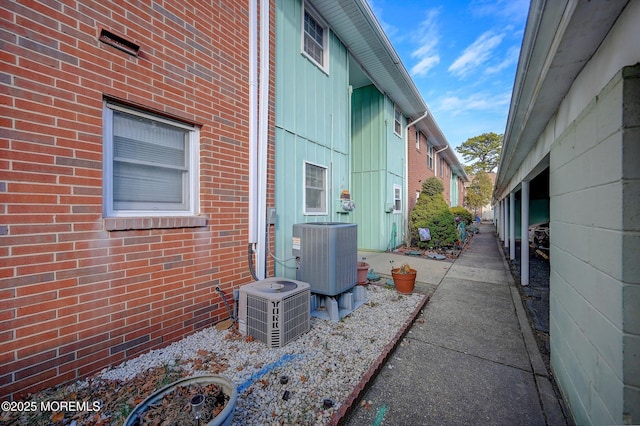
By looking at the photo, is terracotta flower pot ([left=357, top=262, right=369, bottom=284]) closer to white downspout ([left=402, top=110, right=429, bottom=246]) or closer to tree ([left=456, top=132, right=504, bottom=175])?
white downspout ([left=402, top=110, right=429, bottom=246])

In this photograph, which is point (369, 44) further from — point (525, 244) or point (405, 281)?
point (525, 244)

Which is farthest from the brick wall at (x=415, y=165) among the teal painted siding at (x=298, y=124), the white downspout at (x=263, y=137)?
the white downspout at (x=263, y=137)

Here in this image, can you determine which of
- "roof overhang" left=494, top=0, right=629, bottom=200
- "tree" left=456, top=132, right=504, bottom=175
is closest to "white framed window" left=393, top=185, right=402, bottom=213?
"roof overhang" left=494, top=0, right=629, bottom=200

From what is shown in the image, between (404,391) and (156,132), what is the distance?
3753 millimetres

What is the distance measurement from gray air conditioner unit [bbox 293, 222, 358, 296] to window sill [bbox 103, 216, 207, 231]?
138cm

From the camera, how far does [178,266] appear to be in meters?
3.04

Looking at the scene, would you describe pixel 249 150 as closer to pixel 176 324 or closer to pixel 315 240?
pixel 315 240

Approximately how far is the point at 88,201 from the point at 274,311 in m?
2.08

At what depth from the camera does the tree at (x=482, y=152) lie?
32.6 meters

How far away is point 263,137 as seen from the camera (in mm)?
4086

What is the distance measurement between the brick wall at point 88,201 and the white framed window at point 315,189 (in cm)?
206

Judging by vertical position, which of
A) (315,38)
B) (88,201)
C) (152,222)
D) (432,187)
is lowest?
(152,222)

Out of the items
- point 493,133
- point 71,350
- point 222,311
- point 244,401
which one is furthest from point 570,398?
point 493,133

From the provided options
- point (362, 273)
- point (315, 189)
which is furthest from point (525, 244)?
point (315, 189)
